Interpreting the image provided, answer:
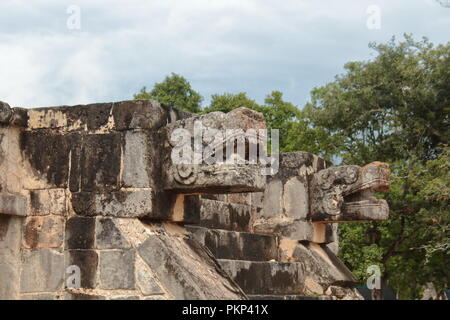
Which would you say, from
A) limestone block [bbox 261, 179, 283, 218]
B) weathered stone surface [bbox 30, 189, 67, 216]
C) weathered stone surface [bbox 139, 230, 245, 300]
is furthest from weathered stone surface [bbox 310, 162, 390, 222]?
weathered stone surface [bbox 30, 189, 67, 216]

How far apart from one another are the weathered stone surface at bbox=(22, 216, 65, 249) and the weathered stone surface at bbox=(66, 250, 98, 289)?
0.20 meters

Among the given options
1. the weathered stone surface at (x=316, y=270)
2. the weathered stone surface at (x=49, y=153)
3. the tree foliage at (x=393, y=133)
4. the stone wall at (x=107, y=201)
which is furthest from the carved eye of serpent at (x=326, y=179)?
the tree foliage at (x=393, y=133)

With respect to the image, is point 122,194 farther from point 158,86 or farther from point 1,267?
point 158,86

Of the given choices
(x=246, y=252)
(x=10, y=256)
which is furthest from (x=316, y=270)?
(x=10, y=256)

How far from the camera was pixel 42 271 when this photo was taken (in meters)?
6.31

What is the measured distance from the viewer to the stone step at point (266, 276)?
7.97 meters

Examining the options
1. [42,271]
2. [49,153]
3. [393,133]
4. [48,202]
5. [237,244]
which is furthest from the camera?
[393,133]

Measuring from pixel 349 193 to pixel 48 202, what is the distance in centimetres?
427

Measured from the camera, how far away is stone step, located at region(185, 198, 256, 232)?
8062 millimetres

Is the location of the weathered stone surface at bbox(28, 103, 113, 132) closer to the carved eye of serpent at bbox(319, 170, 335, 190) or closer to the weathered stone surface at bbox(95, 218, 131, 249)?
the weathered stone surface at bbox(95, 218, 131, 249)

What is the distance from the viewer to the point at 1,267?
20.7ft

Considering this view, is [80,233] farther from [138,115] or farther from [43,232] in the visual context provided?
[138,115]

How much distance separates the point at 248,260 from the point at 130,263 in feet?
9.00

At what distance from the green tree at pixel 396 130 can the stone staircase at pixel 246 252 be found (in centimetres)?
1067
